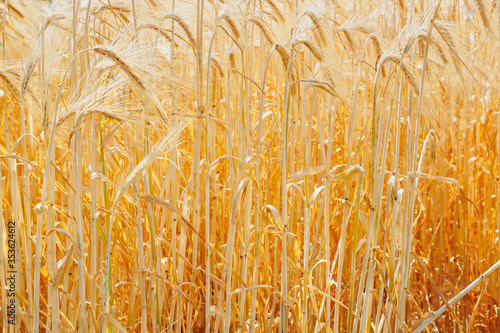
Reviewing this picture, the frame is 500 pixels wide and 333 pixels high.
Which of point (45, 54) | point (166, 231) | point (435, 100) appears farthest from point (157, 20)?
point (435, 100)

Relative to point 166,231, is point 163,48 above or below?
above

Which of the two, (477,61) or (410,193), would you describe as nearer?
(410,193)

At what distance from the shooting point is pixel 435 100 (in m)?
1.34

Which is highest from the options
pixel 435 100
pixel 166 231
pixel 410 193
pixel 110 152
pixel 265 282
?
pixel 435 100

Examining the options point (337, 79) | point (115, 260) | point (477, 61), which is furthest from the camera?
point (477, 61)

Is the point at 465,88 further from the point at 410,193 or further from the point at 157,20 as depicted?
the point at 157,20

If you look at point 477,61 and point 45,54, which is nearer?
point 45,54

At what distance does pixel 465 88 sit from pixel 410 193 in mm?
329

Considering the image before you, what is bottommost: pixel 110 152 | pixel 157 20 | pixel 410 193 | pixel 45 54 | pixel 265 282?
pixel 265 282

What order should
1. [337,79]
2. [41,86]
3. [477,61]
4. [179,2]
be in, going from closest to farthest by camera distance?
[41,86]
[337,79]
[179,2]
[477,61]

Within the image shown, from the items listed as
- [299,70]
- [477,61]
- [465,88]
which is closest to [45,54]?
[299,70]

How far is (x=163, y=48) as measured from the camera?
5.01 feet

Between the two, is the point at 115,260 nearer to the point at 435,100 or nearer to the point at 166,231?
the point at 166,231

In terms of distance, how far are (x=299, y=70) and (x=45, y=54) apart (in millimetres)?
670
